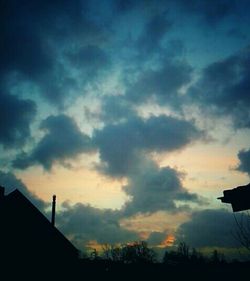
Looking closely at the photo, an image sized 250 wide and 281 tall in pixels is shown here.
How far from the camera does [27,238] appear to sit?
23031mm

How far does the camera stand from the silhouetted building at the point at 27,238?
72.2ft

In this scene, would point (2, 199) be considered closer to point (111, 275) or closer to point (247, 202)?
point (111, 275)

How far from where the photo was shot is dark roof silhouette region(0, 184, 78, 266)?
22062 millimetres

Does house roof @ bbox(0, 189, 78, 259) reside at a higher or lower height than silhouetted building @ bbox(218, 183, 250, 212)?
higher

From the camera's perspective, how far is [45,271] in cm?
2288

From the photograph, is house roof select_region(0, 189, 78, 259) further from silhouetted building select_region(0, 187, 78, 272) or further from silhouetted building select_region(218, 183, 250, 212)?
silhouetted building select_region(218, 183, 250, 212)

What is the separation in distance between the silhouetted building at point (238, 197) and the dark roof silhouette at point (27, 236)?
20542 millimetres

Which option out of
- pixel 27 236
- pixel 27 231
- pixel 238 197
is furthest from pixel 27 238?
pixel 238 197

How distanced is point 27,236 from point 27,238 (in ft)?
0.49

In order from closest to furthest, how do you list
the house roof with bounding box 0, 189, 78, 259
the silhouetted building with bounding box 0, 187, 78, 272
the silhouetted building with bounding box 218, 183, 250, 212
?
1. the silhouetted building with bounding box 218, 183, 250, 212
2. the silhouetted building with bounding box 0, 187, 78, 272
3. the house roof with bounding box 0, 189, 78, 259

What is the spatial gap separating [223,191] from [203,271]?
15198 mm

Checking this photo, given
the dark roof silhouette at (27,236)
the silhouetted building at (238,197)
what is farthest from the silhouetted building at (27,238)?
the silhouetted building at (238,197)

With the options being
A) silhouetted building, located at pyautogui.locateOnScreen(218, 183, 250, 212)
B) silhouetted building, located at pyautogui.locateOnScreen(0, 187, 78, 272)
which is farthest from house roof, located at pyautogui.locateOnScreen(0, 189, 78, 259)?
silhouetted building, located at pyautogui.locateOnScreen(218, 183, 250, 212)

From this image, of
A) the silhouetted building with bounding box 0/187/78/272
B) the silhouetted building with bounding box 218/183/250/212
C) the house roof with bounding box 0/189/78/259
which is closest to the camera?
the silhouetted building with bounding box 218/183/250/212
